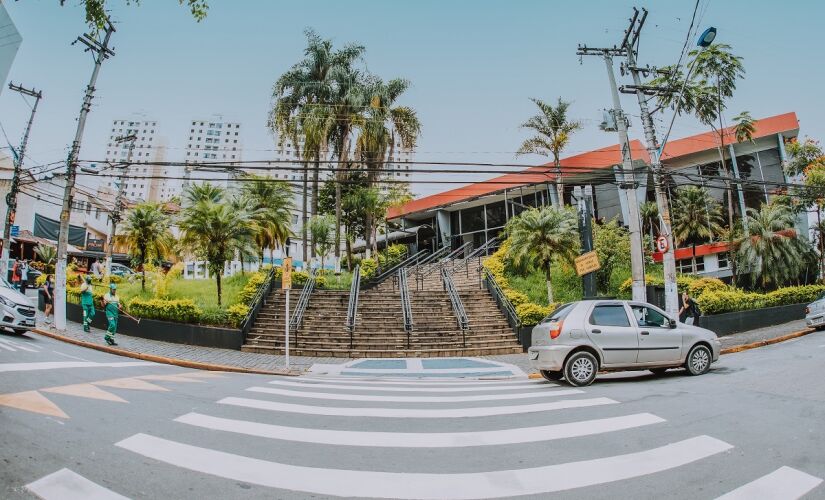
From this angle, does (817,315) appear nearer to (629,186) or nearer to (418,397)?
(629,186)

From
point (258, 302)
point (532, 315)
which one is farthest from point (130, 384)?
point (532, 315)

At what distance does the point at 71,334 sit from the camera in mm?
14883

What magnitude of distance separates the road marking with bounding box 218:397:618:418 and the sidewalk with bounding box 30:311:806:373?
484 cm

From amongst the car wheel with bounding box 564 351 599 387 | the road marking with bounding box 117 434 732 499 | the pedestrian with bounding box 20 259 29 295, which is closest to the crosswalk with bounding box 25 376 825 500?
the road marking with bounding box 117 434 732 499

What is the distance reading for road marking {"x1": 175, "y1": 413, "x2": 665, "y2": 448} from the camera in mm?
4691

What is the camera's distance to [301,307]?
16.3 meters

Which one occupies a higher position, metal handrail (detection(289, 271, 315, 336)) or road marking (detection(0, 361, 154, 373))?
metal handrail (detection(289, 271, 315, 336))

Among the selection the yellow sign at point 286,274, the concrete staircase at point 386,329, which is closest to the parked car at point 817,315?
the concrete staircase at point 386,329

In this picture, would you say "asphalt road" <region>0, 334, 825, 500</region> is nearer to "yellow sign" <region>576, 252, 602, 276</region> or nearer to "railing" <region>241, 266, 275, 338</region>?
"yellow sign" <region>576, 252, 602, 276</region>

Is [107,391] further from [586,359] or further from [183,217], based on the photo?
[183,217]

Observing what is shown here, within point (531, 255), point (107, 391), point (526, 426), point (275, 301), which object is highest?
point (531, 255)

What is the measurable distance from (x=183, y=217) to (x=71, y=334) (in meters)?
5.13

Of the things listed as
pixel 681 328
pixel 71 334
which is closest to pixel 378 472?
pixel 681 328

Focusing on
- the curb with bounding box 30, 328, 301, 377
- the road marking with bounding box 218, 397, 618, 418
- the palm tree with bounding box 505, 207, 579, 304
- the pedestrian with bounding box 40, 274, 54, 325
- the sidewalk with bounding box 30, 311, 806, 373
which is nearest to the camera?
the road marking with bounding box 218, 397, 618, 418
